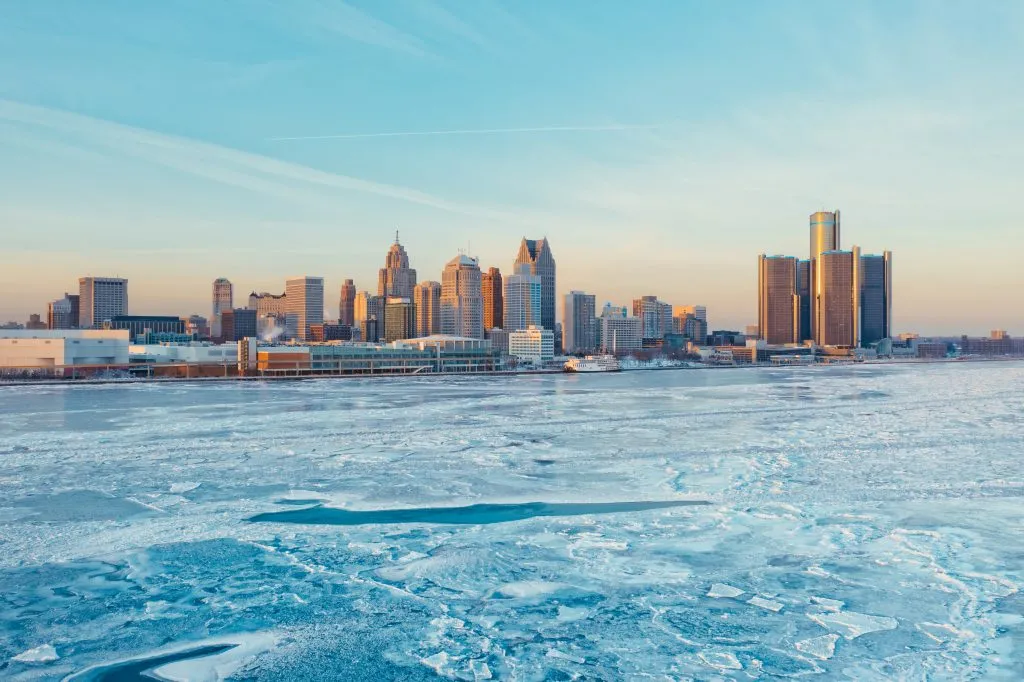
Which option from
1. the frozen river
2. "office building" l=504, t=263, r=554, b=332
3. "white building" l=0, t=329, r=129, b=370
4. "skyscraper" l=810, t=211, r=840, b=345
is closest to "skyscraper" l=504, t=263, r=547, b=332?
"office building" l=504, t=263, r=554, b=332

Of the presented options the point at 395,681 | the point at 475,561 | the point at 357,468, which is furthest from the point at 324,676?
the point at 357,468

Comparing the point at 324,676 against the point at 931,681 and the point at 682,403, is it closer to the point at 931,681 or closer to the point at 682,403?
the point at 931,681

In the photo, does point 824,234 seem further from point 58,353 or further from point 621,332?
point 58,353

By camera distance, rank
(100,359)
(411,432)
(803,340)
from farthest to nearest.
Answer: (803,340)
(100,359)
(411,432)

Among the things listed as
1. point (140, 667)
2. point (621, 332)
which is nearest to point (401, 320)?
point (621, 332)

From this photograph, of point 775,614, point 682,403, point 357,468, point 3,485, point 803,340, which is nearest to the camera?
point 775,614
